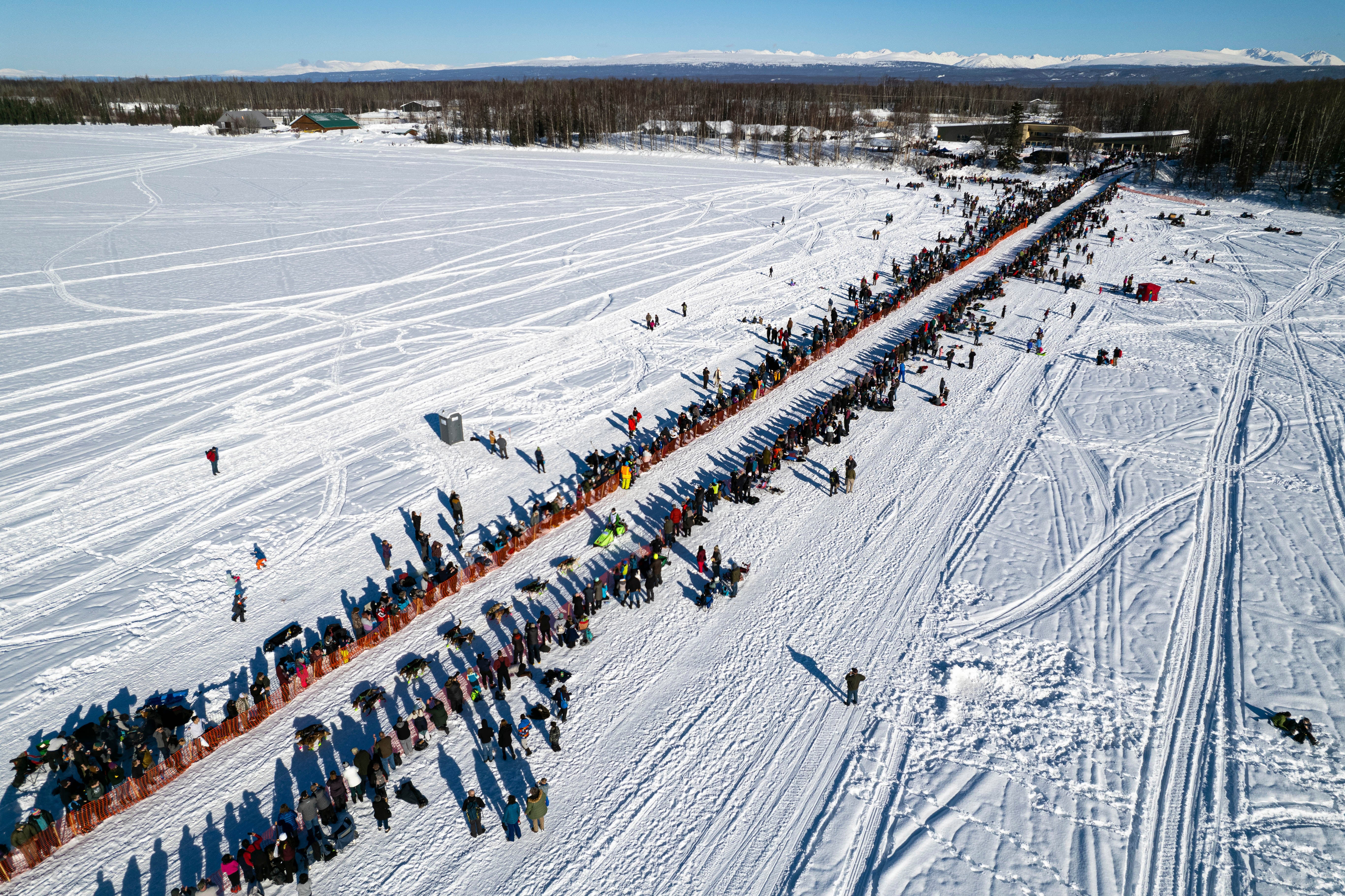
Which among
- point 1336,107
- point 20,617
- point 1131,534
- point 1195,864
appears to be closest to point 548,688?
point 1195,864

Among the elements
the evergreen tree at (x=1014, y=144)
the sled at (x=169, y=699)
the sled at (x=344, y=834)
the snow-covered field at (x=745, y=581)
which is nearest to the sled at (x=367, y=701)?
the snow-covered field at (x=745, y=581)

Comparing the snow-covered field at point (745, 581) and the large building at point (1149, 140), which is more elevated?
the large building at point (1149, 140)

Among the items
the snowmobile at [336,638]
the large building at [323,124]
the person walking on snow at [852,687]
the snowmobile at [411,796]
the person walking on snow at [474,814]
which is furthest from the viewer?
the large building at [323,124]

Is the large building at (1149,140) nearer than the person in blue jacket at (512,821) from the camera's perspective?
No

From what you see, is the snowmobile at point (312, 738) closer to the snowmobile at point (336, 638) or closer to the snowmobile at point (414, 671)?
the snowmobile at point (414, 671)

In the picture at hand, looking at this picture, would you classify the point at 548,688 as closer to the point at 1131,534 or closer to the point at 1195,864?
the point at 1195,864

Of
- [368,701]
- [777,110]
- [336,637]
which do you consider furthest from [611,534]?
[777,110]

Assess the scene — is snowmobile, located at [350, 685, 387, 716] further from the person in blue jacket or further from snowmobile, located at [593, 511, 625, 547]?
snowmobile, located at [593, 511, 625, 547]
